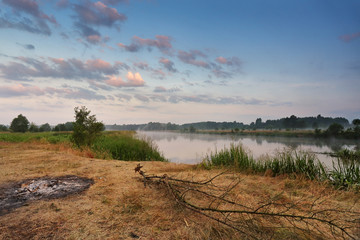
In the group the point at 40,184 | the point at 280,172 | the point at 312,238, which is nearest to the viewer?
the point at 312,238

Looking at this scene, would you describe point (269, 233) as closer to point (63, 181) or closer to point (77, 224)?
point (77, 224)

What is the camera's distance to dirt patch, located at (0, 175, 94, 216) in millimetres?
3755

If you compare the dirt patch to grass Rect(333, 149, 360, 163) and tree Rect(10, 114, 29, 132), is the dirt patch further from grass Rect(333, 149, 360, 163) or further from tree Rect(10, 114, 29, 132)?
tree Rect(10, 114, 29, 132)

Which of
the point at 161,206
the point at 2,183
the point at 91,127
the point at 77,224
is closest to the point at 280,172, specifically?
the point at 161,206

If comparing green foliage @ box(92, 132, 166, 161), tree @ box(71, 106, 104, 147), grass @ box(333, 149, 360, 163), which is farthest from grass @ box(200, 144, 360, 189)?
tree @ box(71, 106, 104, 147)

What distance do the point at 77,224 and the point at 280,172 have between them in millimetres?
7484

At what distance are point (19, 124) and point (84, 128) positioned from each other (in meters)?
71.2

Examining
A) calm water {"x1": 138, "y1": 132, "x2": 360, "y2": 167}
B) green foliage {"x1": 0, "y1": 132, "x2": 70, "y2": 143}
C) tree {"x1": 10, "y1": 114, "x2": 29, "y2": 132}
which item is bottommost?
calm water {"x1": 138, "y1": 132, "x2": 360, "y2": 167}

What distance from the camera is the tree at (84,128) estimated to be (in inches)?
578

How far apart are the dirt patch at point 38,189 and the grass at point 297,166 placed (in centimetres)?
470

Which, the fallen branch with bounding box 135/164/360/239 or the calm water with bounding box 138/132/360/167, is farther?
the calm water with bounding box 138/132/360/167

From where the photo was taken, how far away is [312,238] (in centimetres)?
257

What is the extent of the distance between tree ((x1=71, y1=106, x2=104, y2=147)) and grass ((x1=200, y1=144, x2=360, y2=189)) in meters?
10.2

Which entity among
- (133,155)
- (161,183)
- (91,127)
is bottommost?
(133,155)
